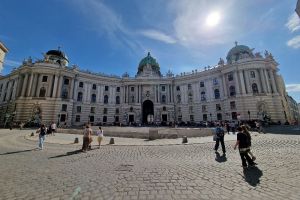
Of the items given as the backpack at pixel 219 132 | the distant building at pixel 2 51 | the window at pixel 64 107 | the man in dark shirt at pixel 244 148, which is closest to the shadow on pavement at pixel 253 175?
the man in dark shirt at pixel 244 148

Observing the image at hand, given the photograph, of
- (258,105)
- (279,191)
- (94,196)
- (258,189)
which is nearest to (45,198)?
(94,196)

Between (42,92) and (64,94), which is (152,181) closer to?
(64,94)

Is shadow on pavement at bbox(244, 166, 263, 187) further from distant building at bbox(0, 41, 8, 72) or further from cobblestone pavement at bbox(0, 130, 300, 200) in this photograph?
distant building at bbox(0, 41, 8, 72)

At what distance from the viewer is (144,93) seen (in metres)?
58.5

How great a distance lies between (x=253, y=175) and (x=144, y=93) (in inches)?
2088

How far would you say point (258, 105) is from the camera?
43031 mm

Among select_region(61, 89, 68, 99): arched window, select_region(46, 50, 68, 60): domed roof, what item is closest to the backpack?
select_region(61, 89, 68, 99): arched window

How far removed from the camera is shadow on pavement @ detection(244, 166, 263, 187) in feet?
17.5

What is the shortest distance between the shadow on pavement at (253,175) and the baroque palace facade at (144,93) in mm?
34512

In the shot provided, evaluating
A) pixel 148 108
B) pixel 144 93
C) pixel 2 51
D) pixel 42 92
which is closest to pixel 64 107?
pixel 42 92

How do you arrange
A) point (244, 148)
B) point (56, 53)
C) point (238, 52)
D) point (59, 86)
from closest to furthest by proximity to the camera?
point (244, 148) → point (59, 86) → point (238, 52) → point (56, 53)

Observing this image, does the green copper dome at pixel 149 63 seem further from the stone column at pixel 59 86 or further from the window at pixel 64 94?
the stone column at pixel 59 86

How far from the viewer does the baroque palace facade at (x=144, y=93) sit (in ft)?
146

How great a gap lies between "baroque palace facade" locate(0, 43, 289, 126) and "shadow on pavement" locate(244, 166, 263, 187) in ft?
113
